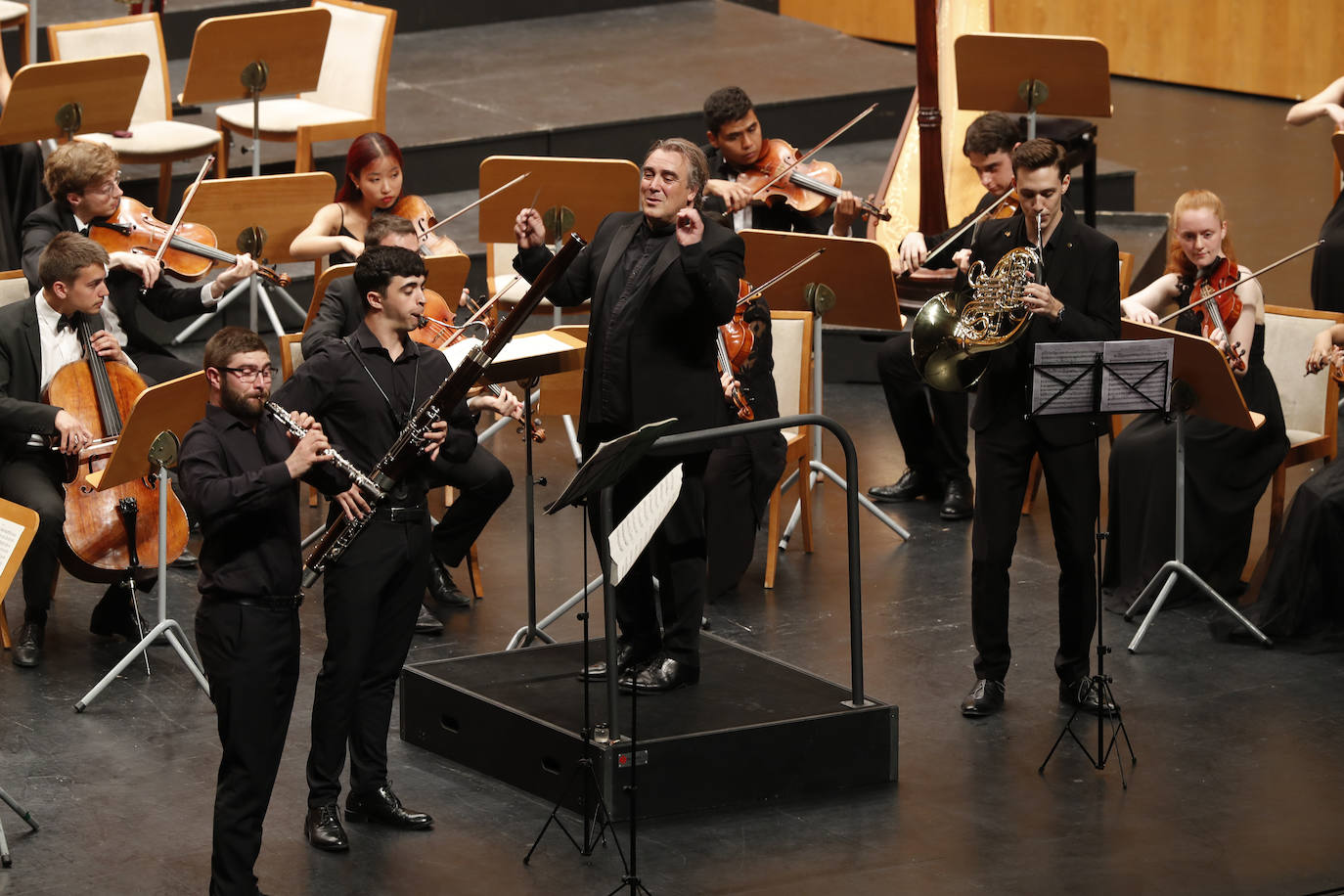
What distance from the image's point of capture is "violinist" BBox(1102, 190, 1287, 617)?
20.2 feet

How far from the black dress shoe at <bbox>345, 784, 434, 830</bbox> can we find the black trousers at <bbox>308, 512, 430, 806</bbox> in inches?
1.6

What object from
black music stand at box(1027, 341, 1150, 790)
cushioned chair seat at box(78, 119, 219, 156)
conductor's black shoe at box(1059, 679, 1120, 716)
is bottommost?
conductor's black shoe at box(1059, 679, 1120, 716)

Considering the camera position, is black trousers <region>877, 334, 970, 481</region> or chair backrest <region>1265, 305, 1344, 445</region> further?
black trousers <region>877, 334, 970, 481</region>

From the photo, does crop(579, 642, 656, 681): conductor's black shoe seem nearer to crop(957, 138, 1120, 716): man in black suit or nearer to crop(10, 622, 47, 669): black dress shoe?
crop(957, 138, 1120, 716): man in black suit

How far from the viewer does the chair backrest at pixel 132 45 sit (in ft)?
26.1

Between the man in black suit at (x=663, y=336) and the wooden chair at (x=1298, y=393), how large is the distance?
2176 millimetres

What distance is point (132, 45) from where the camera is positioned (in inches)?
320

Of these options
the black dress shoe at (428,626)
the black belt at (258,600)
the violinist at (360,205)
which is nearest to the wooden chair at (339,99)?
the violinist at (360,205)

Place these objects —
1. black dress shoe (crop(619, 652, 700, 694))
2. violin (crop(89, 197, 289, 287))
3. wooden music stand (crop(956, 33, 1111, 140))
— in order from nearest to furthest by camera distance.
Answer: black dress shoe (crop(619, 652, 700, 694))
violin (crop(89, 197, 289, 287))
wooden music stand (crop(956, 33, 1111, 140))

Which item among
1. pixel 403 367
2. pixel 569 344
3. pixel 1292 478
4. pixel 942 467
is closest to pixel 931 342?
pixel 569 344

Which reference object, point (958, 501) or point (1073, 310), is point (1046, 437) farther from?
point (958, 501)

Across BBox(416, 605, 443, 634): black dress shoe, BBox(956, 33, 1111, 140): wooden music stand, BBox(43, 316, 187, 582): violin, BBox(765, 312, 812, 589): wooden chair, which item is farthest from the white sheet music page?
BBox(956, 33, 1111, 140): wooden music stand

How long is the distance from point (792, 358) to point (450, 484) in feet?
4.67

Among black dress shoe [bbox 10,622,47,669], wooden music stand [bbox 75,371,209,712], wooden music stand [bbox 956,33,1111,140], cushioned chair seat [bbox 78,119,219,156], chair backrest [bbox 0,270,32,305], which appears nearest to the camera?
wooden music stand [bbox 75,371,209,712]
